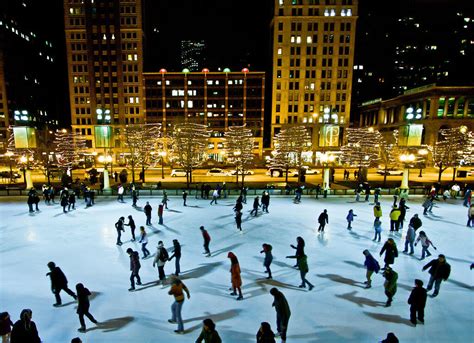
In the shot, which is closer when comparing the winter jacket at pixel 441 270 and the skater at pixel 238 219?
the winter jacket at pixel 441 270

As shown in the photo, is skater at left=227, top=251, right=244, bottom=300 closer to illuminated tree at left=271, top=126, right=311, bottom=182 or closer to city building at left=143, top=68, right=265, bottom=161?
illuminated tree at left=271, top=126, right=311, bottom=182

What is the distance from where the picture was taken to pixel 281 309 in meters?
6.58

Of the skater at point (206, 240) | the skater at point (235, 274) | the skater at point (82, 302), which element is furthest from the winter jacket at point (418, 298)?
the skater at point (82, 302)

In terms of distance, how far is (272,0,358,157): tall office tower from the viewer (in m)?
61.0

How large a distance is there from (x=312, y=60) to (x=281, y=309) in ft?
215

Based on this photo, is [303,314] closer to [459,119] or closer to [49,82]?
[459,119]

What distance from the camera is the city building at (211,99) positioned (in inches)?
2721

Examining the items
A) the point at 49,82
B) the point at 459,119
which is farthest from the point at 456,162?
the point at 49,82

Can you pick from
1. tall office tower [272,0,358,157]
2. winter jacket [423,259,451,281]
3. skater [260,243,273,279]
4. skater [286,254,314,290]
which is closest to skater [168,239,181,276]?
skater [260,243,273,279]

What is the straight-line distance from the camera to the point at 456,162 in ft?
106

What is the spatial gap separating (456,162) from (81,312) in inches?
1557

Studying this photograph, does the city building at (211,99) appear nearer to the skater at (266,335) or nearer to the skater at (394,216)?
the skater at (394,216)

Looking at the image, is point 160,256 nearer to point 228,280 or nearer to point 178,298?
point 178,298

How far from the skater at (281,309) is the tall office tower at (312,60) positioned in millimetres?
55923
